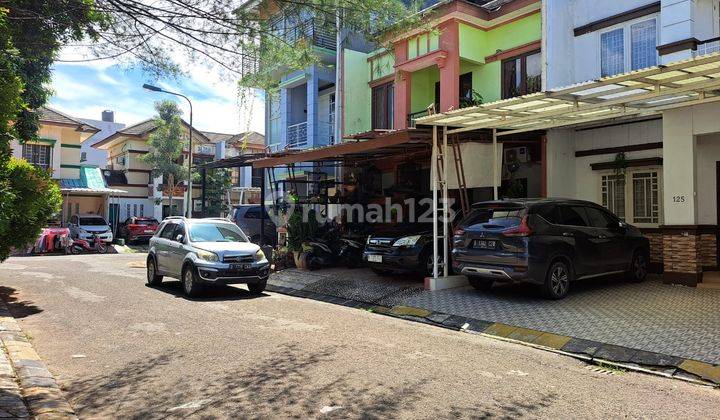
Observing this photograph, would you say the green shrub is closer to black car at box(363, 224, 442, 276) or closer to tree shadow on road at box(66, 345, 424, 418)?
tree shadow on road at box(66, 345, 424, 418)

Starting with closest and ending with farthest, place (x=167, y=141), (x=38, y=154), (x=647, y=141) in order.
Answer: (x=647, y=141), (x=38, y=154), (x=167, y=141)

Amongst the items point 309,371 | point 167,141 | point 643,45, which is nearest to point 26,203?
point 309,371

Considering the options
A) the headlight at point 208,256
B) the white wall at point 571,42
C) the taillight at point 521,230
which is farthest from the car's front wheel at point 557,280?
the headlight at point 208,256

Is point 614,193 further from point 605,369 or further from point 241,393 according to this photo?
point 241,393

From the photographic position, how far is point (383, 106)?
1800 cm

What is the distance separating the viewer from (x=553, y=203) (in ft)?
30.7

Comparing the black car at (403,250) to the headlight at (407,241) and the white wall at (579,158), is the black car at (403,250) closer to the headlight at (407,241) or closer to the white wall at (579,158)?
the headlight at (407,241)

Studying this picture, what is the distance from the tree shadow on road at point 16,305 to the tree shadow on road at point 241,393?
14.8 ft

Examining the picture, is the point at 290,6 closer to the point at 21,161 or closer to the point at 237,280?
the point at 237,280

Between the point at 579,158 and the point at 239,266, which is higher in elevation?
the point at 579,158

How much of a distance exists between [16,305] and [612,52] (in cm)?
1367

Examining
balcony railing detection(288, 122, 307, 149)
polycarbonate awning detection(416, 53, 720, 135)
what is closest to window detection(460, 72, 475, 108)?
polycarbonate awning detection(416, 53, 720, 135)

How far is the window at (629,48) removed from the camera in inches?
455

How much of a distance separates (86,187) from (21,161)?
2105cm
